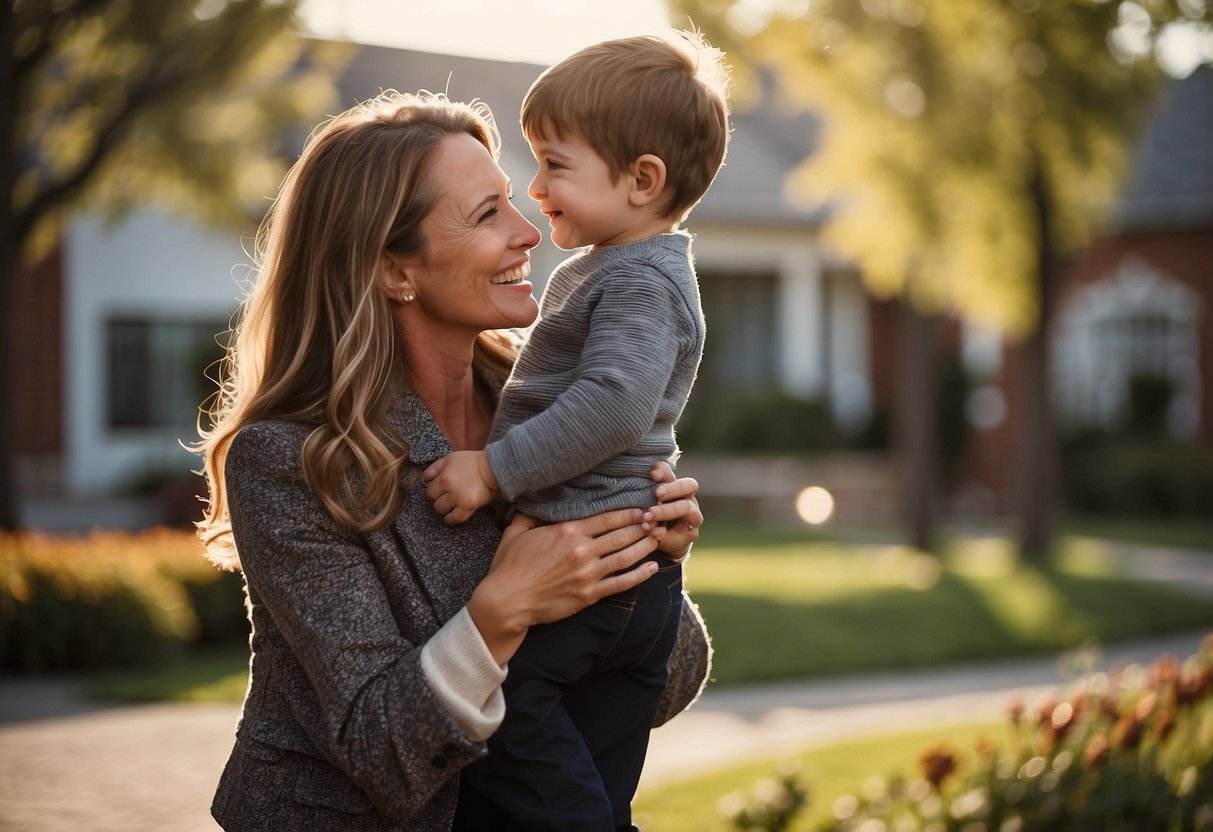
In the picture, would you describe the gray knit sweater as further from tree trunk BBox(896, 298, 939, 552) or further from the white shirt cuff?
tree trunk BBox(896, 298, 939, 552)

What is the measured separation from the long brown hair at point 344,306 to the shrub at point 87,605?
7.42 meters

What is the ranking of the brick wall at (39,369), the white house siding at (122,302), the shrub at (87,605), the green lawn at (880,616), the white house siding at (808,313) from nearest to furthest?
the shrub at (87,605) < the green lawn at (880,616) < the brick wall at (39,369) < the white house siding at (122,302) < the white house siding at (808,313)

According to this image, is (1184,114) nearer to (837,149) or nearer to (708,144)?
(837,149)

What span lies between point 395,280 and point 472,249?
0.17 m

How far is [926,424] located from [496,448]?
13202 mm

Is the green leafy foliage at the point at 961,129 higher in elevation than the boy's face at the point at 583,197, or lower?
higher

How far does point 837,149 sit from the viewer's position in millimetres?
13523

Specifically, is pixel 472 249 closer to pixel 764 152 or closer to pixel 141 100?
pixel 141 100

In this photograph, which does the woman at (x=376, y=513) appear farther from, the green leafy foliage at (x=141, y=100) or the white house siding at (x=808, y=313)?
the white house siding at (x=808, y=313)

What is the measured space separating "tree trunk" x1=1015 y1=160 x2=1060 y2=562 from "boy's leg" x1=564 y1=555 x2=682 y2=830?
39.9ft

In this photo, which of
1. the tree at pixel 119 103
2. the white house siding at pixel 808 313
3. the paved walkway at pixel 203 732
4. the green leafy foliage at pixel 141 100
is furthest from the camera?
the white house siding at pixel 808 313

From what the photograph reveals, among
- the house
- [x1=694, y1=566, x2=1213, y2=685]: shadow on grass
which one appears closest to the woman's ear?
[x1=694, y1=566, x2=1213, y2=685]: shadow on grass

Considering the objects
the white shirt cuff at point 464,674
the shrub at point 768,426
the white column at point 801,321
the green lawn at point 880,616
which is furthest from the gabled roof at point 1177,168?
the white shirt cuff at point 464,674

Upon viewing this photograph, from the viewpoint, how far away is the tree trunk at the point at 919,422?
48.6 feet
